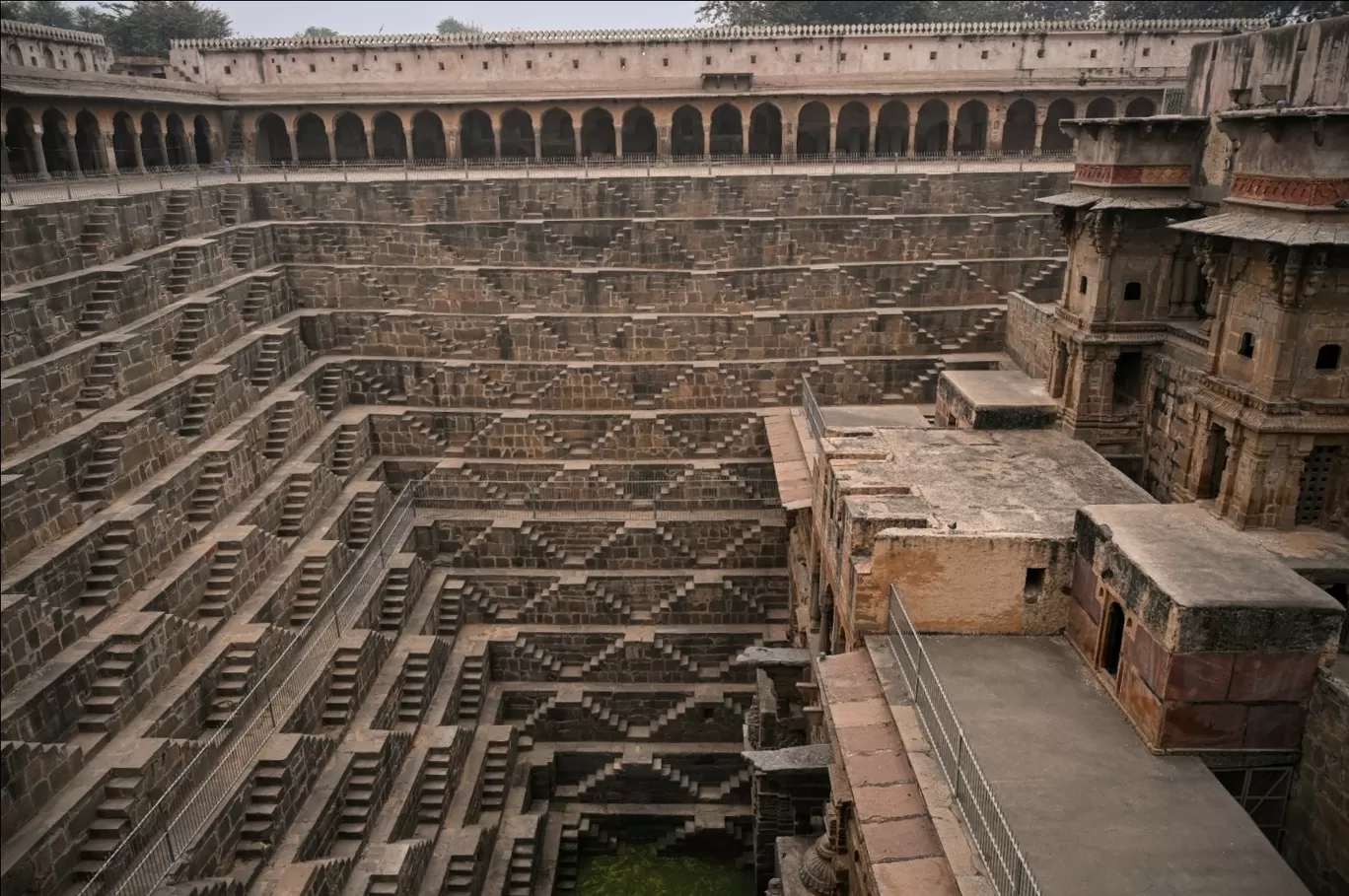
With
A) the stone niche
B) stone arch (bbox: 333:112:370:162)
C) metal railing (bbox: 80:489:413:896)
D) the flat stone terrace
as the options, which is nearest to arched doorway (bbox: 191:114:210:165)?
stone arch (bbox: 333:112:370:162)

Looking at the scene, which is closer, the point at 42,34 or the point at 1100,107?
the point at 42,34

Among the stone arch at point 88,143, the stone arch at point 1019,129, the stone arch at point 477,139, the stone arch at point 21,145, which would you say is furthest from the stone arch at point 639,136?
the stone arch at point 21,145

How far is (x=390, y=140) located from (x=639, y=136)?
9.08 m

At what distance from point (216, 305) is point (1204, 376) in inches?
680

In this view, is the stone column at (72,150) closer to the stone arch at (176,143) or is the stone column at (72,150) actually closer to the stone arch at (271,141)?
the stone arch at (176,143)

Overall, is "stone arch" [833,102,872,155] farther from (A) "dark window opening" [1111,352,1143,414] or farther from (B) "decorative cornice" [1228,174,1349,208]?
(B) "decorative cornice" [1228,174,1349,208]

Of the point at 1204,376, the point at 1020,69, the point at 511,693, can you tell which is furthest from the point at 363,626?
the point at 1020,69

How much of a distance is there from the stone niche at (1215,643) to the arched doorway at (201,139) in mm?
31284

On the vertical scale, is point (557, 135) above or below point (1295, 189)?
above

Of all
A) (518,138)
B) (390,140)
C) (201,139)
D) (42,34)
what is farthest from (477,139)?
(42,34)

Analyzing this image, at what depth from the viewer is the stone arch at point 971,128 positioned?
32656 mm

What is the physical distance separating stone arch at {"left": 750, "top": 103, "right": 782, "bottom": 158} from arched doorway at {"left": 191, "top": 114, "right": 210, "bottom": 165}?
18.3 m

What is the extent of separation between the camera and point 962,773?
8555mm

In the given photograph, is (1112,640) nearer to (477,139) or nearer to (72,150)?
(72,150)
